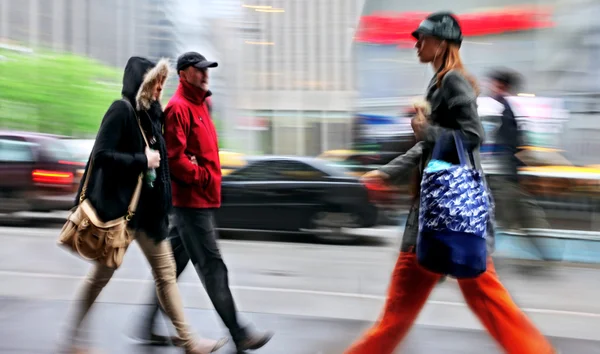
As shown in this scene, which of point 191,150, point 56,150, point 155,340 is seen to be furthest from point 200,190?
point 56,150

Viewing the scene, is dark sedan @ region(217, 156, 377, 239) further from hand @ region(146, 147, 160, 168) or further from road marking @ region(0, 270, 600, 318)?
hand @ region(146, 147, 160, 168)

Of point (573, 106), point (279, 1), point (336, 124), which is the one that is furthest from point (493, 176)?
point (279, 1)

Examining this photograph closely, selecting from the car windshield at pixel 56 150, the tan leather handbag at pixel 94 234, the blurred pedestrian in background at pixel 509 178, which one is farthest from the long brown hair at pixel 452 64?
the car windshield at pixel 56 150

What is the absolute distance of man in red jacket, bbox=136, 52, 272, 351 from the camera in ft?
14.2

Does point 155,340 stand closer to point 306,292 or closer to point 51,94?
point 306,292

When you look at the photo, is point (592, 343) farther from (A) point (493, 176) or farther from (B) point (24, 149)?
(B) point (24, 149)

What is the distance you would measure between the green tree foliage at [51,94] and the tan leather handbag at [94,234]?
38.1m

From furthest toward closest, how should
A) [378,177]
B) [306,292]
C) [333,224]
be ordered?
[333,224] → [306,292] → [378,177]

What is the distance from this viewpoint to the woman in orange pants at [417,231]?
11.2 ft

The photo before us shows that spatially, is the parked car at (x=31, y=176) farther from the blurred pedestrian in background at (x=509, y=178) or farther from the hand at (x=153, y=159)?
the hand at (x=153, y=159)

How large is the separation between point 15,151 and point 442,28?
31.5 ft

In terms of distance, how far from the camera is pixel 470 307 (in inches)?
141

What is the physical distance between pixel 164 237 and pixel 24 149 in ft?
27.2

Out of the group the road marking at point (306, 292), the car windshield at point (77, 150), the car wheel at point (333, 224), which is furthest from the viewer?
the car windshield at point (77, 150)
